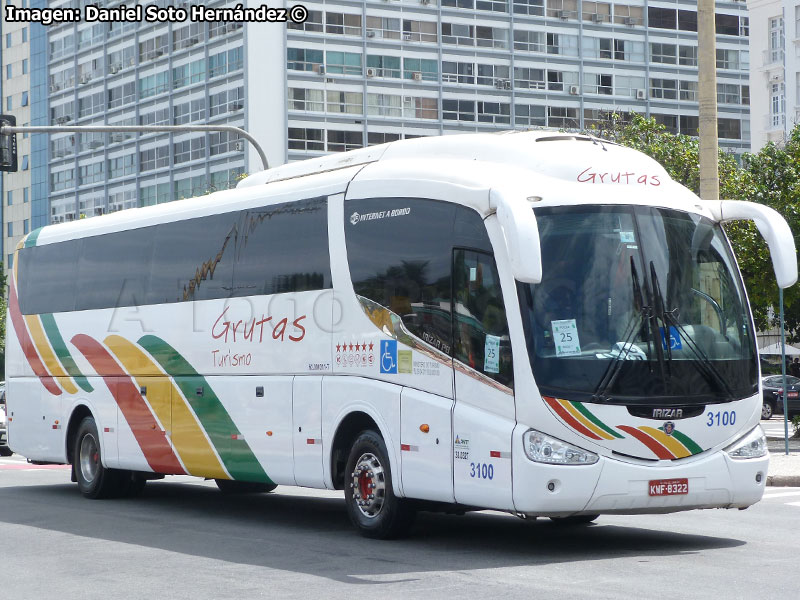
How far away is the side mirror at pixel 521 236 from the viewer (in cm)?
1041

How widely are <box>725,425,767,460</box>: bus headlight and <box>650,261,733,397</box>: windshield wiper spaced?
41 cm

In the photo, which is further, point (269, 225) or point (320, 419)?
point (269, 225)

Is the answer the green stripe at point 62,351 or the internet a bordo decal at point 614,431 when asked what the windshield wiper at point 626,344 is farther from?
the green stripe at point 62,351

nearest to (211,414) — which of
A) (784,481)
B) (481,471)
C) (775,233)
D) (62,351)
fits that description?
(62,351)

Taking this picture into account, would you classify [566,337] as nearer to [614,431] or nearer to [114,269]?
[614,431]

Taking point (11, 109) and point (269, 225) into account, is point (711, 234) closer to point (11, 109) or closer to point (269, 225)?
point (269, 225)

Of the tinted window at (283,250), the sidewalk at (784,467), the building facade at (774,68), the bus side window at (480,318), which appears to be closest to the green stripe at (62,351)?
the tinted window at (283,250)

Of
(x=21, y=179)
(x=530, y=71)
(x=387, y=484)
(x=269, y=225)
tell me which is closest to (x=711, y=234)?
(x=387, y=484)

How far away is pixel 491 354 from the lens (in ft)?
36.9

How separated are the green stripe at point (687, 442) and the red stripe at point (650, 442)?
14 centimetres

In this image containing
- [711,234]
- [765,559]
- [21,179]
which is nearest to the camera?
[765,559]

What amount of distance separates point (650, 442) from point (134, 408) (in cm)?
791

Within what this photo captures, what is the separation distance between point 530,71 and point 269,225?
68264mm

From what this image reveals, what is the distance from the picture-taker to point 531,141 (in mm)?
12180
